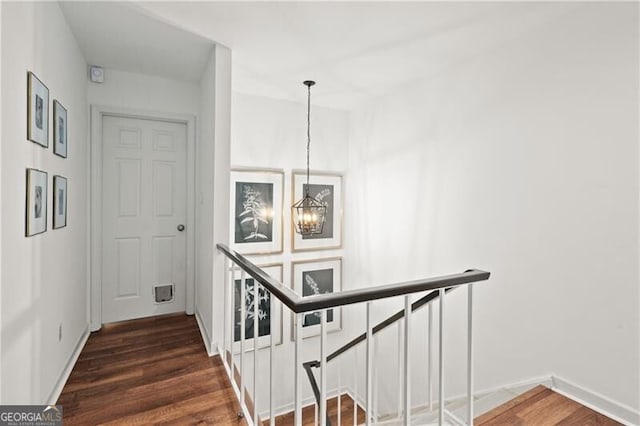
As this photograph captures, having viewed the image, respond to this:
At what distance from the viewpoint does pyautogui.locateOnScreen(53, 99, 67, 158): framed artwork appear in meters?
1.90

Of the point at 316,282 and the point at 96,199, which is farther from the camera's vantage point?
the point at 316,282

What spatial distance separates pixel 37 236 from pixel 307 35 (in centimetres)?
203

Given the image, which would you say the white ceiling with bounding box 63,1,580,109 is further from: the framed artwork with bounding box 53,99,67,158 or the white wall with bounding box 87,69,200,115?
the framed artwork with bounding box 53,99,67,158

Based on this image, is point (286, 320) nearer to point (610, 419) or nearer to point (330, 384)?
point (330, 384)

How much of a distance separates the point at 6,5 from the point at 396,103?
293 centimetres

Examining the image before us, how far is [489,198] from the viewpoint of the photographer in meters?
2.46

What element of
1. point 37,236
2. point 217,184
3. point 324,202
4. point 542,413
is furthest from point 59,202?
point 542,413

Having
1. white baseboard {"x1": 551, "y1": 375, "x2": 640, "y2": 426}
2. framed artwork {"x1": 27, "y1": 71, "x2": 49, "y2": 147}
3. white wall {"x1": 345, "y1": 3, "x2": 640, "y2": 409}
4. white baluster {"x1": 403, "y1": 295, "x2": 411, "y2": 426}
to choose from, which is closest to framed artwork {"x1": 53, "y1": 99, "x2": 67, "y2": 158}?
framed artwork {"x1": 27, "y1": 71, "x2": 49, "y2": 147}

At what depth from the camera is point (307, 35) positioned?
2.30 m

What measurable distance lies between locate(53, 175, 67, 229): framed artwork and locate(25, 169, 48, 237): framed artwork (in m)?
0.18

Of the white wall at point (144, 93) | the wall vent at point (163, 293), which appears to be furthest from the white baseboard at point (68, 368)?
the white wall at point (144, 93)

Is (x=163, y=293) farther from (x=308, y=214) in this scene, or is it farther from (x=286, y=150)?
(x=286, y=150)

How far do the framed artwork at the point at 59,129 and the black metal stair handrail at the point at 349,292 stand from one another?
1.42 meters

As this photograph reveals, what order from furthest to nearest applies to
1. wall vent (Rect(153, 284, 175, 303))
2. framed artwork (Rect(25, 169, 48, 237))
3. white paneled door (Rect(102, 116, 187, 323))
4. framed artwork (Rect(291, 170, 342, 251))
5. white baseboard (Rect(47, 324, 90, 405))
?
framed artwork (Rect(291, 170, 342, 251)), wall vent (Rect(153, 284, 175, 303)), white paneled door (Rect(102, 116, 187, 323)), white baseboard (Rect(47, 324, 90, 405)), framed artwork (Rect(25, 169, 48, 237))
